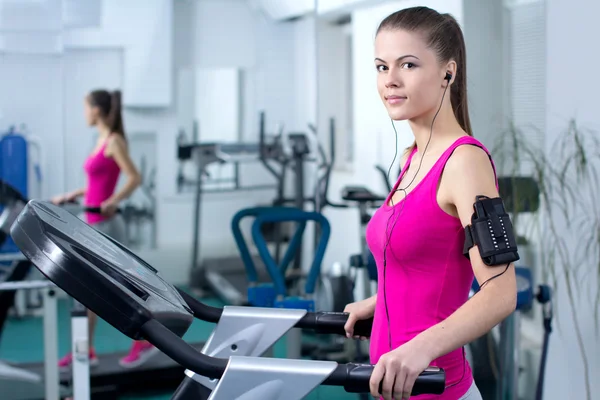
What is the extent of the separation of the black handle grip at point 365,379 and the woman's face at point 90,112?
3559 millimetres

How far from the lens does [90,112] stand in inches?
173

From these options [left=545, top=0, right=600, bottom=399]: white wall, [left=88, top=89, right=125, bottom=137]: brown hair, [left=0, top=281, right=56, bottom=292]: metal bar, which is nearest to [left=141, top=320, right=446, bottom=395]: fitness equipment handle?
[left=0, top=281, right=56, bottom=292]: metal bar

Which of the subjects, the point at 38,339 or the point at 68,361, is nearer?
the point at 68,361

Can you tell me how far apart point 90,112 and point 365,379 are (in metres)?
3.65

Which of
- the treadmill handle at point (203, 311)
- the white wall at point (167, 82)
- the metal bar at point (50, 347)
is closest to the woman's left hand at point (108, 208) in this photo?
the white wall at point (167, 82)

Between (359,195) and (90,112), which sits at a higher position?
(90,112)

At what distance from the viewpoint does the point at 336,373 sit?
111 centimetres

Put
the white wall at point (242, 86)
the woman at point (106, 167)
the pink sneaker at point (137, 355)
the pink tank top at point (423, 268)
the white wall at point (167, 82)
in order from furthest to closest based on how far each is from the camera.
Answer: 1. the white wall at point (242, 86)
2. the white wall at point (167, 82)
3. the woman at point (106, 167)
4. the pink sneaker at point (137, 355)
5. the pink tank top at point (423, 268)

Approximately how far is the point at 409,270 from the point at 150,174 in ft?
11.6

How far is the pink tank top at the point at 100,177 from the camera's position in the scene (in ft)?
13.8

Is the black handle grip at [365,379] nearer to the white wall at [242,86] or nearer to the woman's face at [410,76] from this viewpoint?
the woman's face at [410,76]

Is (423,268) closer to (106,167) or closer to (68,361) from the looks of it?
(68,361)

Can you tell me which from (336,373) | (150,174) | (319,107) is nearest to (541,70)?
(319,107)

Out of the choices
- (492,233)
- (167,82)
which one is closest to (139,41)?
(167,82)
